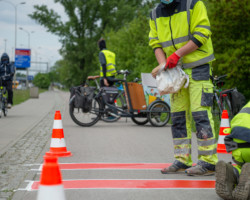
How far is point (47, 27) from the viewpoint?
5441cm

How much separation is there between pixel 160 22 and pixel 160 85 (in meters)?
0.75

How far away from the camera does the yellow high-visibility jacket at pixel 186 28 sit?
543cm

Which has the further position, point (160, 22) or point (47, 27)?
point (47, 27)

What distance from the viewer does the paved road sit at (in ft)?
15.3

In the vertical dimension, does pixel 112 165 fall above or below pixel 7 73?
below

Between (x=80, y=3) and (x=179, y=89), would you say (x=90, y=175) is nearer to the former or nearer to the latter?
(x=179, y=89)

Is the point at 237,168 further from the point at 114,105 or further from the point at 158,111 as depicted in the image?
the point at 114,105

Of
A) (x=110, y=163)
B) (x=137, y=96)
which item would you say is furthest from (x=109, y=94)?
(x=110, y=163)

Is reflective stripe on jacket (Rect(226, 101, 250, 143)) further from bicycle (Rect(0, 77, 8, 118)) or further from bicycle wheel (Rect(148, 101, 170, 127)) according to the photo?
bicycle (Rect(0, 77, 8, 118))

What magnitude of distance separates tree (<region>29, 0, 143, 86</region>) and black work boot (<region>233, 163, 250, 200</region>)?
50071mm

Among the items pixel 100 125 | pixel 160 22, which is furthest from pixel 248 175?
pixel 100 125

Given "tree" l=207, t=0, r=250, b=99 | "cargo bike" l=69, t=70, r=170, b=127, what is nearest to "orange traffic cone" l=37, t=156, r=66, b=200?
"cargo bike" l=69, t=70, r=170, b=127

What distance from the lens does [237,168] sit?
4309 millimetres

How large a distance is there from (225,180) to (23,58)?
6873cm
